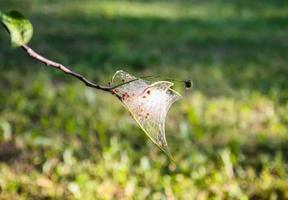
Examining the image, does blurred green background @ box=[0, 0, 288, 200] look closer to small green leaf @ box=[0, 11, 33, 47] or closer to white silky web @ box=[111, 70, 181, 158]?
white silky web @ box=[111, 70, 181, 158]

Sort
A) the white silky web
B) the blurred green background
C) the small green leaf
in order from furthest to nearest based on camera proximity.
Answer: the blurred green background → the white silky web → the small green leaf

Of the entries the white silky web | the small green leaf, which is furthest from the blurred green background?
the small green leaf

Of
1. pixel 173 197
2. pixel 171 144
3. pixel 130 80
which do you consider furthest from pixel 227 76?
pixel 130 80

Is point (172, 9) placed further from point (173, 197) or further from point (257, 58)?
point (173, 197)

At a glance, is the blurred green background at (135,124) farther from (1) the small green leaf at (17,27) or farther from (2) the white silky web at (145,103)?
(1) the small green leaf at (17,27)

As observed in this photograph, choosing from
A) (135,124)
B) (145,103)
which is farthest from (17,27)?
(135,124)
